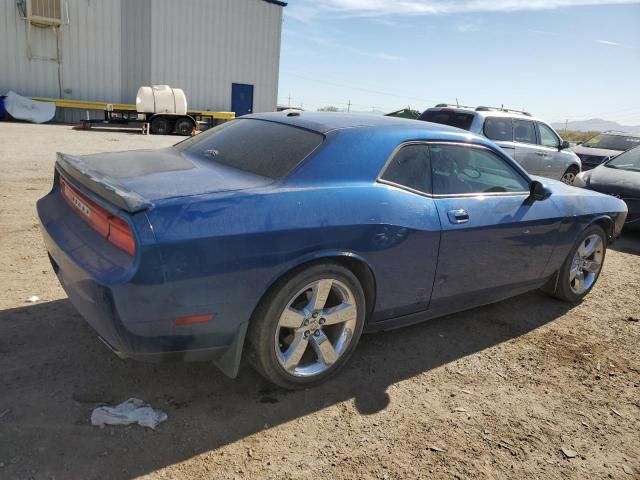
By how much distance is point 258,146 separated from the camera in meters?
3.33

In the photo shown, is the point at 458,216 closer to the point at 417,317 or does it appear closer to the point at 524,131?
the point at 417,317

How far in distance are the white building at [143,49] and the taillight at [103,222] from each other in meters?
21.1

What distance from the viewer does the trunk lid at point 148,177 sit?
2.48 m

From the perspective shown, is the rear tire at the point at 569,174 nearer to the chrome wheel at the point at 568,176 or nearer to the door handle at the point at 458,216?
the chrome wheel at the point at 568,176

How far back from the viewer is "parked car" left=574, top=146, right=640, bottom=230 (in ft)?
24.9

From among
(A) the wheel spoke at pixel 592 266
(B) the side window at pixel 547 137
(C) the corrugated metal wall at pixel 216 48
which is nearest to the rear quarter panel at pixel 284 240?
(A) the wheel spoke at pixel 592 266

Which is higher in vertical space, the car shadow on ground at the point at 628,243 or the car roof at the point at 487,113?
the car roof at the point at 487,113

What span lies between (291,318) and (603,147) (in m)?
14.3

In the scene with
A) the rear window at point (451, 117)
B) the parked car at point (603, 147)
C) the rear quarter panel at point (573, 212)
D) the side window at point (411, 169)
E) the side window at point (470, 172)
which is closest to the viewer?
the side window at point (411, 169)

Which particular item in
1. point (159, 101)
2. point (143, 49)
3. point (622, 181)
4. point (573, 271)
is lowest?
point (573, 271)

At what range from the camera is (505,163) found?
4043 millimetres

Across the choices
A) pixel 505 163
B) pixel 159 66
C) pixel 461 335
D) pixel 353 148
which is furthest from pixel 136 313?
pixel 159 66

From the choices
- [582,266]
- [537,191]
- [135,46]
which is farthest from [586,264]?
[135,46]

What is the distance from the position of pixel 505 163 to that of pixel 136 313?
302 centimetres
